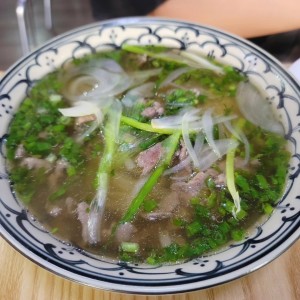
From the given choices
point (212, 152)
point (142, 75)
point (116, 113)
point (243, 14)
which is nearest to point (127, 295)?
point (212, 152)

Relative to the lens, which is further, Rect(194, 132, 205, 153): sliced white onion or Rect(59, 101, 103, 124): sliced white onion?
Rect(59, 101, 103, 124): sliced white onion

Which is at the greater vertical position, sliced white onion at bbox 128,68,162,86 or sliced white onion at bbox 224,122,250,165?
sliced white onion at bbox 128,68,162,86

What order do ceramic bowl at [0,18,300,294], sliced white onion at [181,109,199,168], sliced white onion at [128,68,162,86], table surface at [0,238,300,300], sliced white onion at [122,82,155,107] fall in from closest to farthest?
1. ceramic bowl at [0,18,300,294]
2. table surface at [0,238,300,300]
3. sliced white onion at [181,109,199,168]
4. sliced white onion at [122,82,155,107]
5. sliced white onion at [128,68,162,86]

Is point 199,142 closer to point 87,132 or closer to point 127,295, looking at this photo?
point 87,132

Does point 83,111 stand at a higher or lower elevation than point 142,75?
lower

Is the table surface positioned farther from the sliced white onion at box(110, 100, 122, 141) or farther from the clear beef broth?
the sliced white onion at box(110, 100, 122, 141)

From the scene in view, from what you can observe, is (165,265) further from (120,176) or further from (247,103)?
(247,103)

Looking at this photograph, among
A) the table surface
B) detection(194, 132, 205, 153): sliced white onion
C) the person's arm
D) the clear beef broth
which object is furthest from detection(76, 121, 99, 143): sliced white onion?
the person's arm
